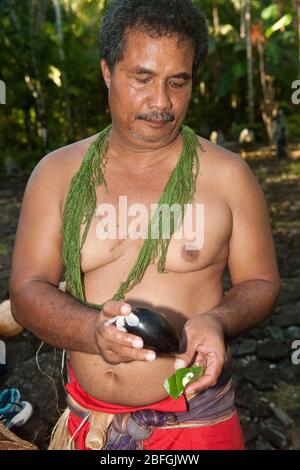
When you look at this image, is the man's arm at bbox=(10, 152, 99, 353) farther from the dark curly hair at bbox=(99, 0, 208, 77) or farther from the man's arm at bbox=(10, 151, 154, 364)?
the dark curly hair at bbox=(99, 0, 208, 77)

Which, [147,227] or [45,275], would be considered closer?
[45,275]

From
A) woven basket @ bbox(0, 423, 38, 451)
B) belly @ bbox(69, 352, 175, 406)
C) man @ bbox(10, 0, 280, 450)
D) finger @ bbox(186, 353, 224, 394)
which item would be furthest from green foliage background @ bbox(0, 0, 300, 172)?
finger @ bbox(186, 353, 224, 394)

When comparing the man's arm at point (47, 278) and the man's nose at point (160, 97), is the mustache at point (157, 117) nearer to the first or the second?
the man's nose at point (160, 97)

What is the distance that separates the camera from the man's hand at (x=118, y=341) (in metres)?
1.60

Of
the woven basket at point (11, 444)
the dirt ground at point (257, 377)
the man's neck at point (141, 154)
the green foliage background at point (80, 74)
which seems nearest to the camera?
the man's neck at point (141, 154)

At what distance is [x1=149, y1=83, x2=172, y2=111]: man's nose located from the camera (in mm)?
2023

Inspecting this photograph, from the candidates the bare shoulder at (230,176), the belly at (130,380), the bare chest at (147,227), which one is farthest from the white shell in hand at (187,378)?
the bare shoulder at (230,176)

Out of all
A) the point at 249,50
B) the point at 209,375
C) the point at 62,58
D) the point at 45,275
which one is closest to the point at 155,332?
the point at 209,375

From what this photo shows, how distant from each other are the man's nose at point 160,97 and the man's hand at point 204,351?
75cm

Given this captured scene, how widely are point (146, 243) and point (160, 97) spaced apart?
54 centimetres

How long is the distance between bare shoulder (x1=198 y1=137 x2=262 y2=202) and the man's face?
0.22m

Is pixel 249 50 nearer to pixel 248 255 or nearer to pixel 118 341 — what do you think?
pixel 248 255

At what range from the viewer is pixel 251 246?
2.18 meters

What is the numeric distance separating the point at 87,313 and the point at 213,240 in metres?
0.58
